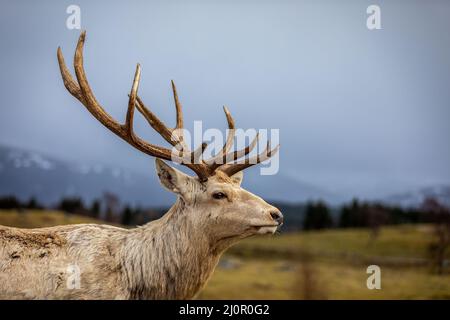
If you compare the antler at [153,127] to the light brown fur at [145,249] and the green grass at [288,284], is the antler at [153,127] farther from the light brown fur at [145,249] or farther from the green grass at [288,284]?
the green grass at [288,284]

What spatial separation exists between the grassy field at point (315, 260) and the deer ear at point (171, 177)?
108 ft

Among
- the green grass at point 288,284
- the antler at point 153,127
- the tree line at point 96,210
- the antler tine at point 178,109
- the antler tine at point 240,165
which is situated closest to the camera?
the antler at point 153,127

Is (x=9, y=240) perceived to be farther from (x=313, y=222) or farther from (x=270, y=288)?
(x=313, y=222)

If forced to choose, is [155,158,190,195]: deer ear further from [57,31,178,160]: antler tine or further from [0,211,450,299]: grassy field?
[0,211,450,299]: grassy field

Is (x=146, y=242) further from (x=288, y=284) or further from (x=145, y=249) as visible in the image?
(x=288, y=284)

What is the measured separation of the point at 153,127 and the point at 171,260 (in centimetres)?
213

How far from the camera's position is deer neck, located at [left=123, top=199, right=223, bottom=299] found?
7.28 metres

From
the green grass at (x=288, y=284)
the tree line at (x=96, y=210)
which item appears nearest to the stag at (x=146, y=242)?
the green grass at (x=288, y=284)

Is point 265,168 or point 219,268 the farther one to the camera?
point 219,268

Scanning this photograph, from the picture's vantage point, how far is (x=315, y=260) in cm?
8275

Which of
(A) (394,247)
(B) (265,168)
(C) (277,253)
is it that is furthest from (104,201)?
(B) (265,168)

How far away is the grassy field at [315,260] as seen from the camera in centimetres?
4748

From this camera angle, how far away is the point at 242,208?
24.0 feet
